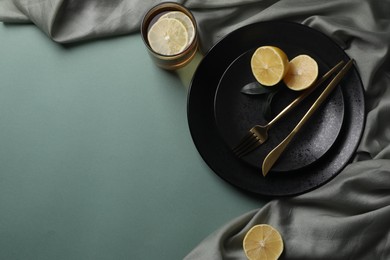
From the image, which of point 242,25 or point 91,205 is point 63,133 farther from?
point 242,25

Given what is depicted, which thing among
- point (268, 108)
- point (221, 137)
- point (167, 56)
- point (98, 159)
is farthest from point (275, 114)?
point (98, 159)

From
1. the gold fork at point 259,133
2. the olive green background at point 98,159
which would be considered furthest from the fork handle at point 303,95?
the olive green background at point 98,159

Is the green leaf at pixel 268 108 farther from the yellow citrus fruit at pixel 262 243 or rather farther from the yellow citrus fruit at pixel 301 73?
the yellow citrus fruit at pixel 262 243

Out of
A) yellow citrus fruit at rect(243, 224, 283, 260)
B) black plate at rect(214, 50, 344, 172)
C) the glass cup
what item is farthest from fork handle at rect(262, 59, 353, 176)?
the glass cup

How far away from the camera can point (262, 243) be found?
1.14 metres

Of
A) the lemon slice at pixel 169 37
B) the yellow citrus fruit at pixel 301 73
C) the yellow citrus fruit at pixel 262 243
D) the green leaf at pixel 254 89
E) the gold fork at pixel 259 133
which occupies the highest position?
the lemon slice at pixel 169 37

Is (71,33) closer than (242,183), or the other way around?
(242,183)

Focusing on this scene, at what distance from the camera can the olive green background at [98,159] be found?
122cm

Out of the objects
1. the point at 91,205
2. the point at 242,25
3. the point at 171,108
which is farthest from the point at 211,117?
the point at 91,205

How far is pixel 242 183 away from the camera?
1.17 m

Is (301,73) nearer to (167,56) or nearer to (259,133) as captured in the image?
(259,133)

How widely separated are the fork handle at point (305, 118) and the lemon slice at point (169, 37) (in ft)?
1.02

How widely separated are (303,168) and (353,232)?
17cm

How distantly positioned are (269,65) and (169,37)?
9.3 inches
